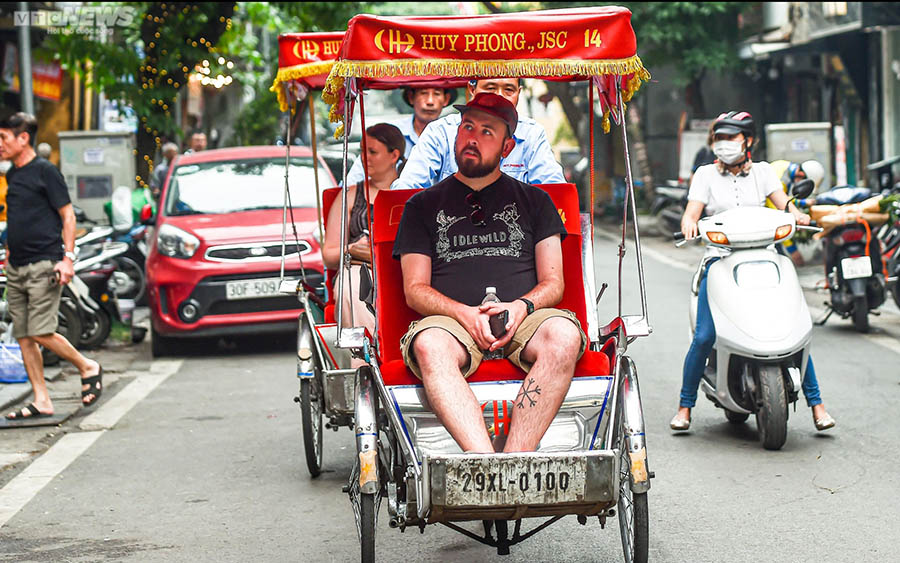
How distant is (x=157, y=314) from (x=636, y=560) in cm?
763

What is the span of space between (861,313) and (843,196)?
41.6 inches

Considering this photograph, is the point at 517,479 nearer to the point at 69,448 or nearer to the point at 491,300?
the point at 491,300

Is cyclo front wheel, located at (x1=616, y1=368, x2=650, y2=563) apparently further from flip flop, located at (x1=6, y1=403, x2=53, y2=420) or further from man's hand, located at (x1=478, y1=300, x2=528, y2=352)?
flip flop, located at (x1=6, y1=403, x2=53, y2=420)

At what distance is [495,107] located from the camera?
5.25 m

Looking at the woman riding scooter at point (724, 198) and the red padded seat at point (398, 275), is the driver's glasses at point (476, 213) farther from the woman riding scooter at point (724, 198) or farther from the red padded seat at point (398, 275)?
the woman riding scooter at point (724, 198)

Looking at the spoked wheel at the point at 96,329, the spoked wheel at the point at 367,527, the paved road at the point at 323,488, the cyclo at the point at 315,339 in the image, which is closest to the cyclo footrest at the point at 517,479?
the spoked wheel at the point at 367,527

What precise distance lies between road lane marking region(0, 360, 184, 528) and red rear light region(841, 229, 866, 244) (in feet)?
19.0

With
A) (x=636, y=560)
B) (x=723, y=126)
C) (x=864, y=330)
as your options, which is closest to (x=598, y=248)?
(x=864, y=330)

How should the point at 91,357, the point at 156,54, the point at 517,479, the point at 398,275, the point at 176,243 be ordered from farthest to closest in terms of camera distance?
the point at 156,54 < the point at 91,357 < the point at 176,243 < the point at 398,275 < the point at 517,479

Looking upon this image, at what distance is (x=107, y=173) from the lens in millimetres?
17875

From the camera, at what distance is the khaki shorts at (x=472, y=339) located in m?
4.88

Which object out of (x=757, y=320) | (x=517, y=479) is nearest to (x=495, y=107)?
(x=517, y=479)

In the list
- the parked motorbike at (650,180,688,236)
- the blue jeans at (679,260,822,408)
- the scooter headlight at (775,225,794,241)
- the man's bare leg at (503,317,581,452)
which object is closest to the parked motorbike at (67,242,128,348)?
the blue jeans at (679,260,822,408)

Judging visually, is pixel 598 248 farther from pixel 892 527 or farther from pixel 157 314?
pixel 892 527
